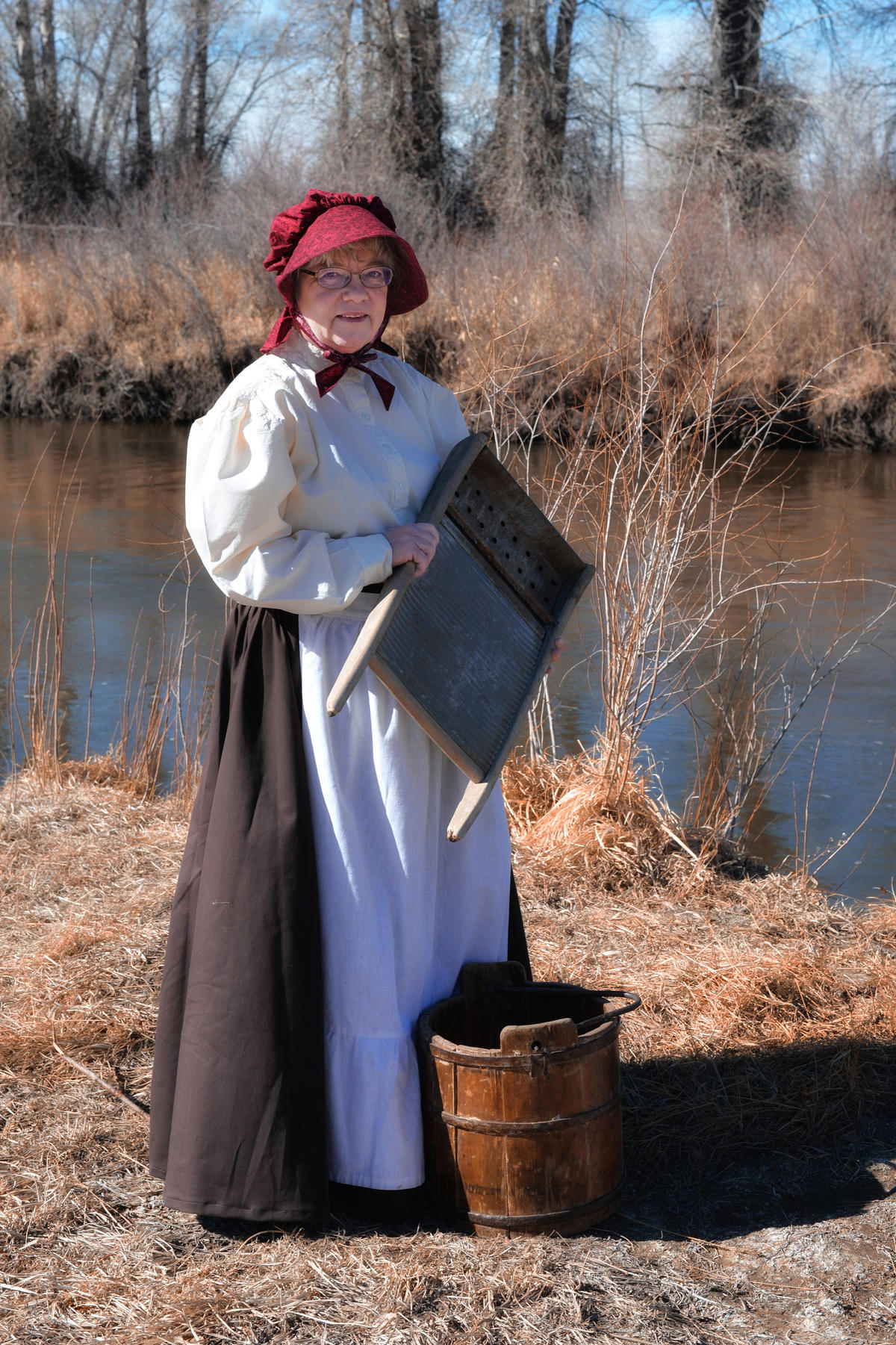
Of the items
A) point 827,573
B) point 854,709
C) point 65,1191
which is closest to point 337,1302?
point 65,1191

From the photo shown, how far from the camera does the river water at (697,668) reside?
556 cm

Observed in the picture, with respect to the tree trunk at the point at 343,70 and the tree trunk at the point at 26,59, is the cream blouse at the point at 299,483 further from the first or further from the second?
the tree trunk at the point at 26,59

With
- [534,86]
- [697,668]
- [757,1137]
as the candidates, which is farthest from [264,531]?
[534,86]

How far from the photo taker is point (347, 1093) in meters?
2.38

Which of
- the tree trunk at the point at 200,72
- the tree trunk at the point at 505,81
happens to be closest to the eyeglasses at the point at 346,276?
the tree trunk at the point at 505,81

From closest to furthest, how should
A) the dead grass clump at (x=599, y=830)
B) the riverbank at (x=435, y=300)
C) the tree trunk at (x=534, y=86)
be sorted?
the dead grass clump at (x=599, y=830) < the riverbank at (x=435, y=300) < the tree trunk at (x=534, y=86)

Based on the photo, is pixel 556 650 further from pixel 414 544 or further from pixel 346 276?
pixel 346 276

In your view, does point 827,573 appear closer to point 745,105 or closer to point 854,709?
point 854,709

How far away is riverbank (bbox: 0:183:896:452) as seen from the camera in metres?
12.4

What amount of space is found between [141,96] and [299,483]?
2515 centimetres

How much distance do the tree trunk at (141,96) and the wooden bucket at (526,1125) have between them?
943 inches

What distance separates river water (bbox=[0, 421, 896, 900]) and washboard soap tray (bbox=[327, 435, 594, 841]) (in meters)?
1.58

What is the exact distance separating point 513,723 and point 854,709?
15.7 feet

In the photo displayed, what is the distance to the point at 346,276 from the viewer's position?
2389 mm
